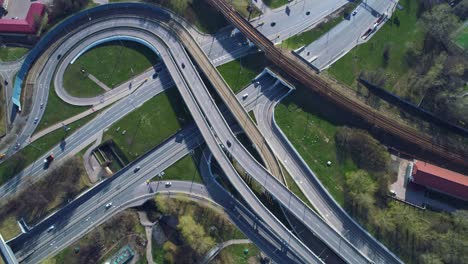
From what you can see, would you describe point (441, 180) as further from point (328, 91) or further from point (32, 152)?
Answer: point (32, 152)

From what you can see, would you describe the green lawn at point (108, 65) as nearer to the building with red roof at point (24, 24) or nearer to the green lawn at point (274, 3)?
the building with red roof at point (24, 24)

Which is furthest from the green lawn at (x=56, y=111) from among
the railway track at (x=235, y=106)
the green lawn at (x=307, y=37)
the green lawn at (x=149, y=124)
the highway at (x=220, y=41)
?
the green lawn at (x=307, y=37)

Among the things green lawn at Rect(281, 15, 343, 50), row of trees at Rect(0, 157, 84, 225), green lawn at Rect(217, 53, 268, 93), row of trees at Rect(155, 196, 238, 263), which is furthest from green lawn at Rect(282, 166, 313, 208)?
row of trees at Rect(0, 157, 84, 225)

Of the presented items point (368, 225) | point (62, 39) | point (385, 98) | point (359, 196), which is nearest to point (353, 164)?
point (359, 196)

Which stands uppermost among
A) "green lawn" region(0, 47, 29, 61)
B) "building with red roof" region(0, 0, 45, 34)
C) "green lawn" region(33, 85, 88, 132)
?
"building with red roof" region(0, 0, 45, 34)

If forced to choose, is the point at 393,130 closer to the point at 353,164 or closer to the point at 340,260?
the point at 353,164

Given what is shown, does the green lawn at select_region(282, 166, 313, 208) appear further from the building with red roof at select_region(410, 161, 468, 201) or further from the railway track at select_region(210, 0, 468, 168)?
the building with red roof at select_region(410, 161, 468, 201)
